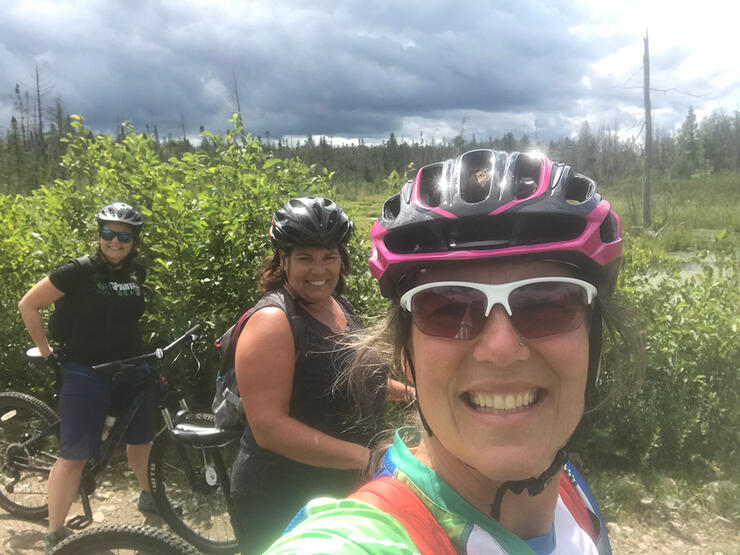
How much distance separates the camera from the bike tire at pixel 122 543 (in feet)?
7.84

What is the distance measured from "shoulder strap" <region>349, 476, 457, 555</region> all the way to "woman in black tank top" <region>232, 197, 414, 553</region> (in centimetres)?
78

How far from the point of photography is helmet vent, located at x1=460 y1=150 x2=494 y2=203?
3.92 feet

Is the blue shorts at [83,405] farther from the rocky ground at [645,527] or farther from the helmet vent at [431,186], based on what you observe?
the helmet vent at [431,186]

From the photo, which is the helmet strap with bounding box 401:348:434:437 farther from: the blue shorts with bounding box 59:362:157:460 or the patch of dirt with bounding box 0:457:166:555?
the patch of dirt with bounding box 0:457:166:555

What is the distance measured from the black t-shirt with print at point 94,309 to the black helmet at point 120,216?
0.96 feet

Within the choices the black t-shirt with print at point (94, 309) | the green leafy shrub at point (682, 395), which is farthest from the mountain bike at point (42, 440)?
the green leafy shrub at point (682, 395)

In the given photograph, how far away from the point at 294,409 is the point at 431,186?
1.17 m

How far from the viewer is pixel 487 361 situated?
104 cm

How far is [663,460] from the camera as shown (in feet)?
13.8

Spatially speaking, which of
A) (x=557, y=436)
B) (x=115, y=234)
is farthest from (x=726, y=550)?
(x=115, y=234)

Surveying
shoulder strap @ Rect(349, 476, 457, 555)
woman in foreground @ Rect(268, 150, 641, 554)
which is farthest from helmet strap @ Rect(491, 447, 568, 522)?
shoulder strap @ Rect(349, 476, 457, 555)

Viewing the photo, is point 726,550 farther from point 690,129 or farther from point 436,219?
point 690,129

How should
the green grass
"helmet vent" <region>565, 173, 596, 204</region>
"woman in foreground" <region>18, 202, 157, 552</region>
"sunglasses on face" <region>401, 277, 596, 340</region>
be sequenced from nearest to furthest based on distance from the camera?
"sunglasses on face" <region>401, 277, 596, 340</region> → "helmet vent" <region>565, 173, 596, 204</region> → "woman in foreground" <region>18, 202, 157, 552</region> → the green grass

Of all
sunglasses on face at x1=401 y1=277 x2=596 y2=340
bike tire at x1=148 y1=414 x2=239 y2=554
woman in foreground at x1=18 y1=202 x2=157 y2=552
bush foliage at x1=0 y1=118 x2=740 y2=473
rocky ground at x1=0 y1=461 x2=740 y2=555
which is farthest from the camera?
bush foliage at x1=0 y1=118 x2=740 y2=473
